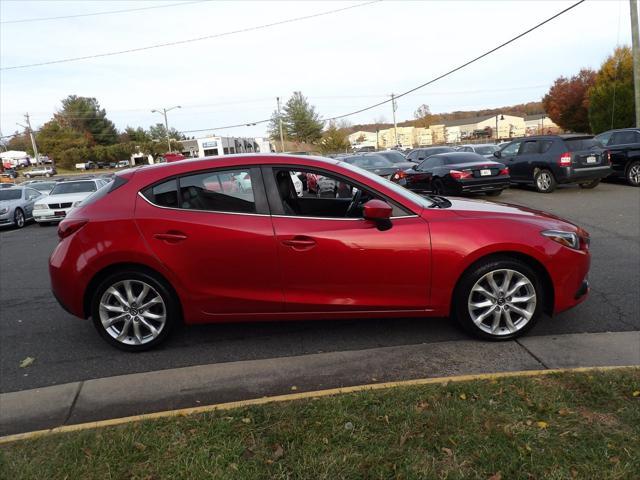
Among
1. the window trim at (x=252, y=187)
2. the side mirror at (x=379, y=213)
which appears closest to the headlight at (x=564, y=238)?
the side mirror at (x=379, y=213)

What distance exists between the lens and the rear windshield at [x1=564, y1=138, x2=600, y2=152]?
1317cm

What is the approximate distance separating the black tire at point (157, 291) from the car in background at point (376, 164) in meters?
11.4

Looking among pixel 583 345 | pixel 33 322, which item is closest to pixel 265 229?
pixel 583 345

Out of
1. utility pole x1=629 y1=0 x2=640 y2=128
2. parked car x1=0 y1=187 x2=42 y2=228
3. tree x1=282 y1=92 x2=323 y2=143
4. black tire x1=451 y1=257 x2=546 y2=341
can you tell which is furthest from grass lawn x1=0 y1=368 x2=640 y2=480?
tree x1=282 y1=92 x2=323 y2=143

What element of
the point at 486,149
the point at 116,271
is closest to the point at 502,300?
the point at 116,271

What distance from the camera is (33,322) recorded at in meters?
5.31

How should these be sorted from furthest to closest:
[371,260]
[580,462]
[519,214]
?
[519,214], [371,260], [580,462]

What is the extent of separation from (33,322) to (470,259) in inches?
180

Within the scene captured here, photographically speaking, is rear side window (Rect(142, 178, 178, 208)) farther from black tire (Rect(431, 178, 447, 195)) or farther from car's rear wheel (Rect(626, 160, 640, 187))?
car's rear wheel (Rect(626, 160, 640, 187))

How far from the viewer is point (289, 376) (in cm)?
369

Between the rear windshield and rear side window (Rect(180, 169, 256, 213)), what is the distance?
38.8ft

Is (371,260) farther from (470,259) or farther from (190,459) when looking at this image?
(190,459)

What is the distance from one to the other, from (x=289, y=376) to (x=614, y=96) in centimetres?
3433

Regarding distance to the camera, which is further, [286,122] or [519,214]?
[286,122]
